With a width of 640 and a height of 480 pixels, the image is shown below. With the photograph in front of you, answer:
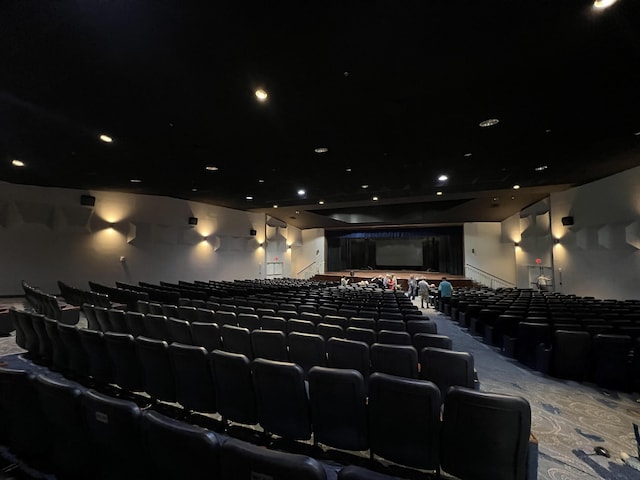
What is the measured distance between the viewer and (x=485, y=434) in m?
1.81

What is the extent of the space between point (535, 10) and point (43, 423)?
19.8 ft

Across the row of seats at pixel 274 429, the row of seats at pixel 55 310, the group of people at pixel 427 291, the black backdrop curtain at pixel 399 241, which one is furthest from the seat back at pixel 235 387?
the black backdrop curtain at pixel 399 241

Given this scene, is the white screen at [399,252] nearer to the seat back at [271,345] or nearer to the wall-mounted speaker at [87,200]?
the wall-mounted speaker at [87,200]

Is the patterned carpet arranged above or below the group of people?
below

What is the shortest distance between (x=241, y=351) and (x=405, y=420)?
2390 millimetres

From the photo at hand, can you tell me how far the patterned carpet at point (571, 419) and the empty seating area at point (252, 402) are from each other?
37.3 inches

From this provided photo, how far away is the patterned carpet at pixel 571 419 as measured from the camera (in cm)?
239

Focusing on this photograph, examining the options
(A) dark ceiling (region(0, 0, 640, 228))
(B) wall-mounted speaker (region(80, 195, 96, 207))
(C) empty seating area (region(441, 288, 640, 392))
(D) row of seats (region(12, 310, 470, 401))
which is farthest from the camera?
(B) wall-mounted speaker (region(80, 195, 96, 207))

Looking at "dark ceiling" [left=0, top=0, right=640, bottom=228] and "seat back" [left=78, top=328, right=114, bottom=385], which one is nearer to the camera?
"seat back" [left=78, top=328, right=114, bottom=385]

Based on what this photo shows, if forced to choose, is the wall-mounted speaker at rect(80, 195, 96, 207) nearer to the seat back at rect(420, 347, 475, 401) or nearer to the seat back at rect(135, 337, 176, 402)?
the seat back at rect(135, 337, 176, 402)

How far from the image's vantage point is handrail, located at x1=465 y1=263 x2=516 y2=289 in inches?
762

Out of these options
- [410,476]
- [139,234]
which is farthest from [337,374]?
[139,234]

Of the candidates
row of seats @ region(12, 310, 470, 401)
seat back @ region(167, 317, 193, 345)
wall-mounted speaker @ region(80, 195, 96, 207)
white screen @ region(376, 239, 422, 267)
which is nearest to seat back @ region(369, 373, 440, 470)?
row of seats @ region(12, 310, 470, 401)

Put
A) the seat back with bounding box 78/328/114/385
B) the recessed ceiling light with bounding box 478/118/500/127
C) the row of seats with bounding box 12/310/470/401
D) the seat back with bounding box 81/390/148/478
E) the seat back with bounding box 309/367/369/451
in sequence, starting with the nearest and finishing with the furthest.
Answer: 1. the seat back with bounding box 81/390/148/478
2. the seat back with bounding box 309/367/369/451
3. the row of seats with bounding box 12/310/470/401
4. the seat back with bounding box 78/328/114/385
5. the recessed ceiling light with bounding box 478/118/500/127
